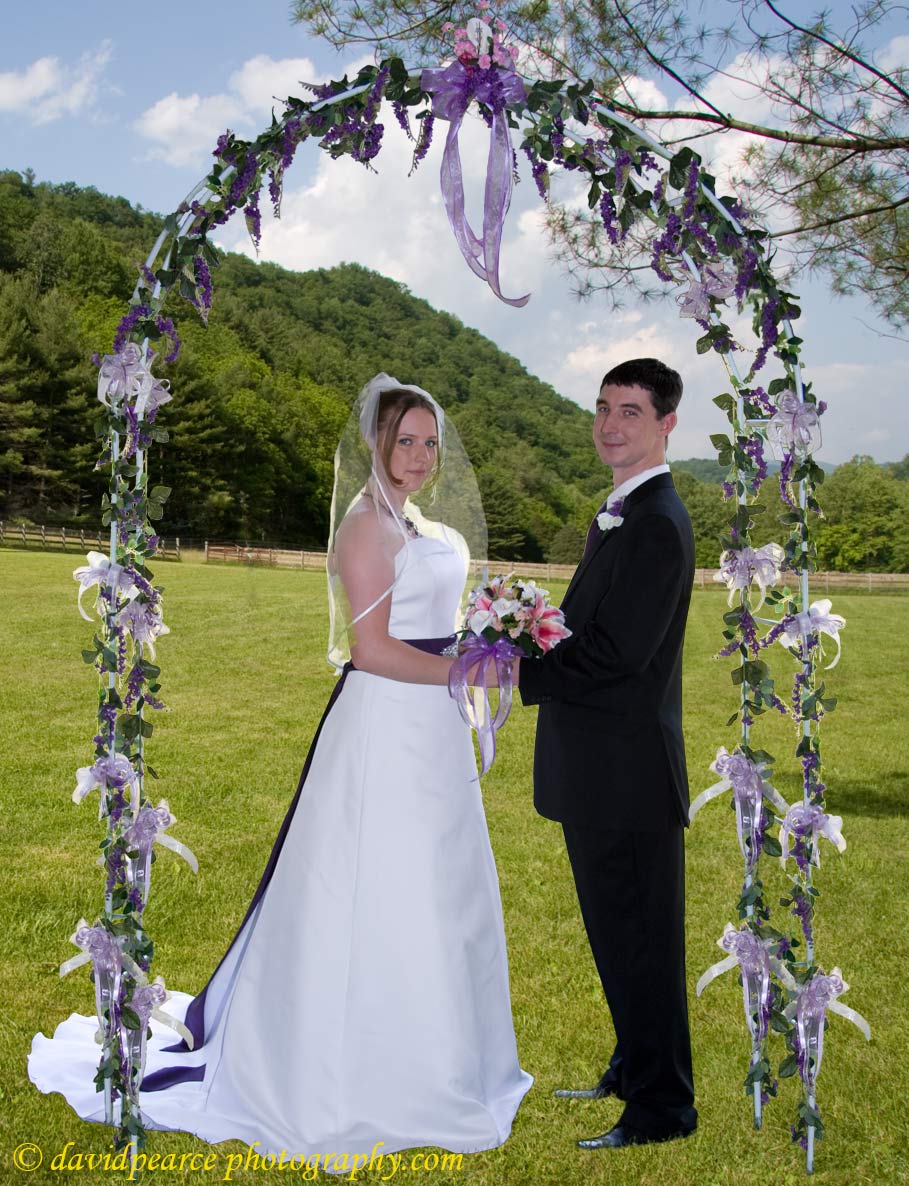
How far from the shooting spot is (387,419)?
3.70m

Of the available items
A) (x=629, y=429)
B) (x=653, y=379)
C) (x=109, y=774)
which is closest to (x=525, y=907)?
(x=109, y=774)

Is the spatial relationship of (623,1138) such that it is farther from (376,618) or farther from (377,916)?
(376,618)

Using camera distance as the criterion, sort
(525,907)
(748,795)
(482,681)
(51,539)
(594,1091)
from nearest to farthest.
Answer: (482,681) → (748,795) → (594,1091) → (525,907) → (51,539)

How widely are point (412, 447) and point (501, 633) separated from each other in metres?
0.86

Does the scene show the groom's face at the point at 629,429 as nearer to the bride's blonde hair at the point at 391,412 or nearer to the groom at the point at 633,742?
the groom at the point at 633,742

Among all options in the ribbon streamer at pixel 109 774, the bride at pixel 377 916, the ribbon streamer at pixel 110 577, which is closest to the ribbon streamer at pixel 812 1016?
the bride at pixel 377 916

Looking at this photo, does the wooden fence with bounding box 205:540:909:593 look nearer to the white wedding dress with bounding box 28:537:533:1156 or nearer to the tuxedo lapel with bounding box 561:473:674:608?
the white wedding dress with bounding box 28:537:533:1156

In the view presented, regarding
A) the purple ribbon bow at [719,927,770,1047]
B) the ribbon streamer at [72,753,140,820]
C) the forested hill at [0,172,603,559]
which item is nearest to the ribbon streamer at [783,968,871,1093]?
the purple ribbon bow at [719,927,770,1047]

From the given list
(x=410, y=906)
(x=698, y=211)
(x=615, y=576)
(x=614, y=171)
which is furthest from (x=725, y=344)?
(x=410, y=906)

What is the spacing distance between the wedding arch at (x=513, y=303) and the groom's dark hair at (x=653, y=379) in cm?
27

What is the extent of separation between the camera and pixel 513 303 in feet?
10.8

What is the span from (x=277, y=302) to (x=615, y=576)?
2120 inches

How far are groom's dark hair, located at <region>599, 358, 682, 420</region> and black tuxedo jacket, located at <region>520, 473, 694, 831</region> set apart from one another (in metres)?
0.25

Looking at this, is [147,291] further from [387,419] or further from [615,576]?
[615,576]
